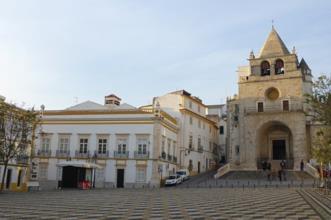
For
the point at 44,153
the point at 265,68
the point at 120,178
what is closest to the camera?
the point at 120,178

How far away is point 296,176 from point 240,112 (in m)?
12.2

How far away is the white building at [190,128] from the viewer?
155ft

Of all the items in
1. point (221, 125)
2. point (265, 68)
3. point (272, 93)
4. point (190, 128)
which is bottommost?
point (190, 128)

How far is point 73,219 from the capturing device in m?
11.2

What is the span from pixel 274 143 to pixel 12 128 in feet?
105

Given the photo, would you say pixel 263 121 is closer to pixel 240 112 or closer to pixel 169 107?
pixel 240 112

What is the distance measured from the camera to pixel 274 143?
4816 centimetres

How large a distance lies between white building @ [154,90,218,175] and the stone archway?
8.20m

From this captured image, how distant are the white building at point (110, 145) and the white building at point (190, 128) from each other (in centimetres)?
451

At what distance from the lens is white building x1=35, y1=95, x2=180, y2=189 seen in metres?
38.2

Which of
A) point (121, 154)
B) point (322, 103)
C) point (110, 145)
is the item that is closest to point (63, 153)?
point (110, 145)

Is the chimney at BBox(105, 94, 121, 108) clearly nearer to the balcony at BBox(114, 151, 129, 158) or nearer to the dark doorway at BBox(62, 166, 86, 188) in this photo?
the balcony at BBox(114, 151, 129, 158)

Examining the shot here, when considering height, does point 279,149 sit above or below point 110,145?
above

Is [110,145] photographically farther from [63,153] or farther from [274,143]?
[274,143]
